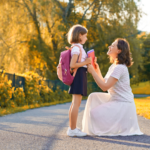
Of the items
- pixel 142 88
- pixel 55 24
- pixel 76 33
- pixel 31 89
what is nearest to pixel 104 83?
pixel 76 33

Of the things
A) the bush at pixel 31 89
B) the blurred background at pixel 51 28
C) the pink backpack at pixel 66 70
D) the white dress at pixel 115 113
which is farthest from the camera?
the blurred background at pixel 51 28

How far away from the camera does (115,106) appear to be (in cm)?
390

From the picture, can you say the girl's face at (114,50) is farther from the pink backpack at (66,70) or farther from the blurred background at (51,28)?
the blurred background at (51,28)

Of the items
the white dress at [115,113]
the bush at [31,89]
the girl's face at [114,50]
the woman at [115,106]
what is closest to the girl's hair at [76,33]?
the woman at [115,106]

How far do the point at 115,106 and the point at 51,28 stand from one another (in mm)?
15467

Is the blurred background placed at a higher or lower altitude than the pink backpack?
higher

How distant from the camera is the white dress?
149 inches

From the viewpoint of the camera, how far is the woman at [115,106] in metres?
3.79

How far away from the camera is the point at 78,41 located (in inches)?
152

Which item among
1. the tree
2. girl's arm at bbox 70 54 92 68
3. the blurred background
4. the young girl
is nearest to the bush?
the blurred background

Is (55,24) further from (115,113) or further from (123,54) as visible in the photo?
(115,113)

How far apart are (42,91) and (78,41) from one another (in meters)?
10.8

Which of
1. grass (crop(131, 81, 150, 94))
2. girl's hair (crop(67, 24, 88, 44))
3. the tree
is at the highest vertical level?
the tree

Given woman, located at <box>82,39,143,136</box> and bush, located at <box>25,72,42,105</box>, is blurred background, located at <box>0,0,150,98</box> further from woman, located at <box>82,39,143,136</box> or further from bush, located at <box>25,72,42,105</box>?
woman, located at <box>82,39,143,136</box>
